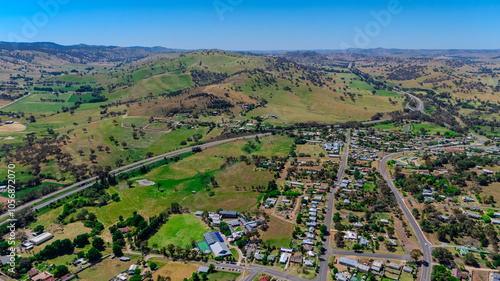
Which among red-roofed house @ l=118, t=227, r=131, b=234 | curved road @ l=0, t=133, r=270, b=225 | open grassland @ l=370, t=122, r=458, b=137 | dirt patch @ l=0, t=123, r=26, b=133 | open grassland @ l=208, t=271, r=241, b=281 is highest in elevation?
dirt patch @ l=0, t=123, r=26, b=133

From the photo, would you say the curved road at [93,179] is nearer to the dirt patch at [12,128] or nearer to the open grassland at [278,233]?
the open grassland at [278,233]

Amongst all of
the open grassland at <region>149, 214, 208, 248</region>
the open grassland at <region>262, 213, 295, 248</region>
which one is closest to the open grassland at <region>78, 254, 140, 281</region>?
the open grassland at <region>149, 214, 208, 248</region>

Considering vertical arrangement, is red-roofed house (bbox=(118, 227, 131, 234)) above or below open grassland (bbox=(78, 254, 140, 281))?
above

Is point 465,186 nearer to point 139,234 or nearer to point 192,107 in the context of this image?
point 139,234

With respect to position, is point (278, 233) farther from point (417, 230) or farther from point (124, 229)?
point (124, 229)

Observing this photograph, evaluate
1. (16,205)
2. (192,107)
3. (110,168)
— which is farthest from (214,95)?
(16,205)

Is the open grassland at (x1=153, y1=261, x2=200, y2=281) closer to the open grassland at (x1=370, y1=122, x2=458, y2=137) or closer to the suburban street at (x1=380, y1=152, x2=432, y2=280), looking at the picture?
the suburban street at (x1=380, y1=152, x2=432, y2=280)
